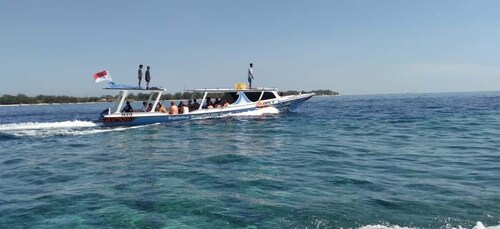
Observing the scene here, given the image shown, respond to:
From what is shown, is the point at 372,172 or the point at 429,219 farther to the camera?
the point at 372,172

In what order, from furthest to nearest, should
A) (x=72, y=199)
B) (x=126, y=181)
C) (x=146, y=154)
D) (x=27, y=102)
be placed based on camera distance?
(x=27, y=102)
(x=146, y=154)
(x=126, y=181)
(x=72, y=199)

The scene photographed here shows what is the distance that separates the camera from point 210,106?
108 feet

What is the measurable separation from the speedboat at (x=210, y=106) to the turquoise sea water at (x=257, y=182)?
831cm

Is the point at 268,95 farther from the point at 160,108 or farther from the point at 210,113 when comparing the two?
the point at 160,108

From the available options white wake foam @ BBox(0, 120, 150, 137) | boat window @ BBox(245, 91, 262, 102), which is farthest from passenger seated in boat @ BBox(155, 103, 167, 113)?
boat window @ BBox(245, 91, 262, 102)

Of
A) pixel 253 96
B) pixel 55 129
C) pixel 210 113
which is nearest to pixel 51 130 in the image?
pixel 55 129

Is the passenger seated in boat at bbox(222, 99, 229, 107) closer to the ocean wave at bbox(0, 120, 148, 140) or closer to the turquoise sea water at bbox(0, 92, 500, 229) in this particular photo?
the ocean wave at bbox(0, 120, 148, 140)

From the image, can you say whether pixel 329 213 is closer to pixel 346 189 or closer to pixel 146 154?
pixel 346 189

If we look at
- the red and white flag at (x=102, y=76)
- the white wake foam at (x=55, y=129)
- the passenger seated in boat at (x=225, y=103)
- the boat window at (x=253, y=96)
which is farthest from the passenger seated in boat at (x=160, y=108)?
the boat window at (x=253, y=96)

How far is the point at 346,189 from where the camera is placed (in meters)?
9.43

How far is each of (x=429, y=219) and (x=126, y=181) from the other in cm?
727

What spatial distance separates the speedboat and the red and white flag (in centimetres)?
108

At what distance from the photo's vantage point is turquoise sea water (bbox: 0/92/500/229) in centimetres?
754

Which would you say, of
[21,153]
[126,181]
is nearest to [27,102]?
[21,153]
